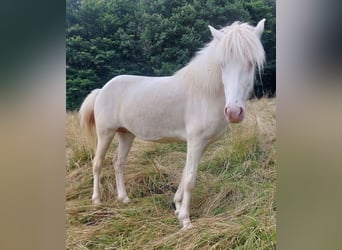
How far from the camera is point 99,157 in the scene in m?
1.70

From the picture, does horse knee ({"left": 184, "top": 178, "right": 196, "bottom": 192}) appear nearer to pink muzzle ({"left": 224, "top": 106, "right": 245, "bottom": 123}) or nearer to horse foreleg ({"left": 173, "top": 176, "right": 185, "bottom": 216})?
horse foreleg ({"left": 173, "top": 176, "right": 185, "bottom": 216})

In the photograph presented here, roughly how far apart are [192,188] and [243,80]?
0.47 m

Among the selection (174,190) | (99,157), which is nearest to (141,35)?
(99,157)

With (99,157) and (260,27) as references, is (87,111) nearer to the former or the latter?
(99,157)

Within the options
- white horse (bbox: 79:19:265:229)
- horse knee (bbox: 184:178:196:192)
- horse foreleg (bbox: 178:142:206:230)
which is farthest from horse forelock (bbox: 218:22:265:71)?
horse knee (bbox: 184:178:196:192)

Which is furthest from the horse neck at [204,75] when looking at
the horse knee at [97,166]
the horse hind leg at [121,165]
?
the horse knee at [97,166]

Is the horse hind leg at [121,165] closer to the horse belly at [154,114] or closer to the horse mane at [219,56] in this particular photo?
the horse belly at [154,114]

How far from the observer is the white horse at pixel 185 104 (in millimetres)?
1505

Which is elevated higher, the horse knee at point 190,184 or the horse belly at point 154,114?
the horse belly at point 154,114

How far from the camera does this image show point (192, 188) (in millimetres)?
1611

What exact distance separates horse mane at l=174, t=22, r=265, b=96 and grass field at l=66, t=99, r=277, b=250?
161 mm

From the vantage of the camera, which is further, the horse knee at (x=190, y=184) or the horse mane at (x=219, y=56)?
the horse knee at (x=190, y=184)

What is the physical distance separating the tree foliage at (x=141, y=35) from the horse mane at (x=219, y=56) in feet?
0.09
